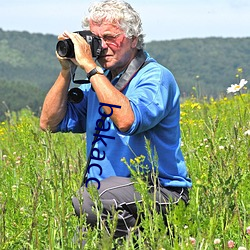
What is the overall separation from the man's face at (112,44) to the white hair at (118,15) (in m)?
0.03

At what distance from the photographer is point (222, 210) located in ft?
8.78

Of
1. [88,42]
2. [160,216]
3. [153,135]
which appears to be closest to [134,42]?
[88,42]

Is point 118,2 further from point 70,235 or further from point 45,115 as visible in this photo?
point 70,235

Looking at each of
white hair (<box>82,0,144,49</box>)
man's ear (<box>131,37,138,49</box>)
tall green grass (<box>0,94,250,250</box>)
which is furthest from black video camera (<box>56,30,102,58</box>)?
tall green grass (<box>0,94,250,250</box>)

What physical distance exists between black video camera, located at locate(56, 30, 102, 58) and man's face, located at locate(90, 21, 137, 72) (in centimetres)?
8

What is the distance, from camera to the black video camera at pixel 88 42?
3408 mm

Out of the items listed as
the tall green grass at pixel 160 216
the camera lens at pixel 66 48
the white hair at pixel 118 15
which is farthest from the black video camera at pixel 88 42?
the tall green grass at pixel 160 216

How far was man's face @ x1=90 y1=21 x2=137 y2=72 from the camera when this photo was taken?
3.53 m

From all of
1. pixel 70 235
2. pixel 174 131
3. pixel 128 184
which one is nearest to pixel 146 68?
pixel 174 131

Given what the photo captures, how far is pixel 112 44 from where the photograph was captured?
3.54m

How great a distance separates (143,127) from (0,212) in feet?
3.54

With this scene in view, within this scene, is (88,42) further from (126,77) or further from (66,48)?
(126,77)

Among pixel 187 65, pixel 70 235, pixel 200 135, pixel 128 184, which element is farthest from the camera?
pixel 187 65

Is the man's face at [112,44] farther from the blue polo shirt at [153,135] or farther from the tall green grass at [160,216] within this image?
the tall green grass at [160,216]
